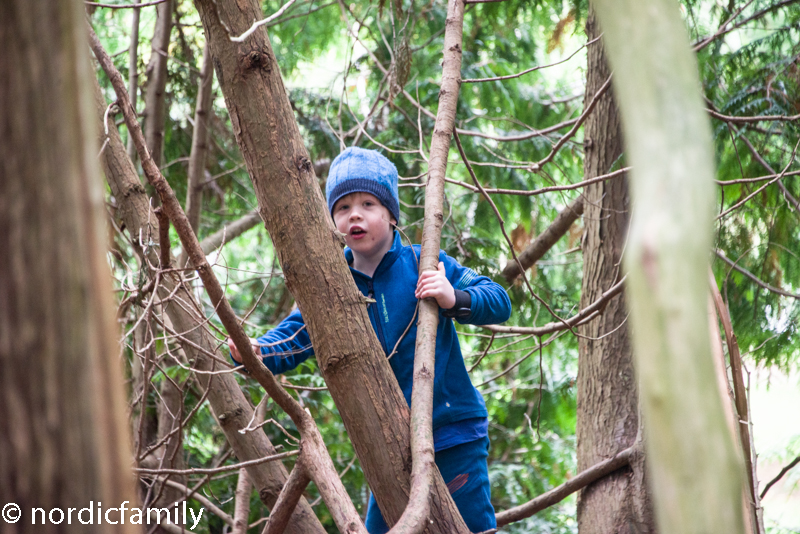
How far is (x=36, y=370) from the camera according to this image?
54cm

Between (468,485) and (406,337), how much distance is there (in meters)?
0.52

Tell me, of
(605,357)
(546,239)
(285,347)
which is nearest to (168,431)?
(285,347)

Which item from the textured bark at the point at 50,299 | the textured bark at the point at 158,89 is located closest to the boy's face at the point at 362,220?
the textured bark at the point at 158,89

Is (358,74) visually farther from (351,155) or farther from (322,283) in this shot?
(322,283)

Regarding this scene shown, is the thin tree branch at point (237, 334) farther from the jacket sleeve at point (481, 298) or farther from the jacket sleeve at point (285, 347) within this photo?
the jacket sleeve at point (481, 298)

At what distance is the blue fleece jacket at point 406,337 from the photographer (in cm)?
222

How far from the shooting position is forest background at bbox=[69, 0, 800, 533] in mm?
2797

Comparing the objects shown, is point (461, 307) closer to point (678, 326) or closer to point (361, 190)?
point (361, 190)

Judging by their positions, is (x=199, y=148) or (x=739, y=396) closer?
(x=739, y=396)

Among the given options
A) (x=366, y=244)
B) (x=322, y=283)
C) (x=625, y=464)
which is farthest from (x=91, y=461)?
(x=625, y=464)

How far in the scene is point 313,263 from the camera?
5.07 ft

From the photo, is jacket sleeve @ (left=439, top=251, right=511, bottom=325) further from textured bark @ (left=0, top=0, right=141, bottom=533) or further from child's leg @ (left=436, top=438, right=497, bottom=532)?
textured bark @ (left=0, top=0, right=141, bottom=533)

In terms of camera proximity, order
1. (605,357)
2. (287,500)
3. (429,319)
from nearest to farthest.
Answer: (287,500) → (429,319) → (605,357)

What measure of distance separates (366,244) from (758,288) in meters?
1.83
